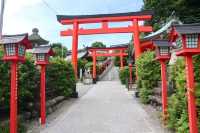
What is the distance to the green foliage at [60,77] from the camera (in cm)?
1381

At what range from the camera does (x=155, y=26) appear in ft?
98.3

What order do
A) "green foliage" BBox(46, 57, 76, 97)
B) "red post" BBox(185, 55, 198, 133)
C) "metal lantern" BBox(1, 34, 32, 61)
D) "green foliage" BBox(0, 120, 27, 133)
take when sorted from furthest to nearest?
1. "green foliage" BBox(46, 57, 76, 97)
2. "green foliage" BBox(0, 120, 27, 133)
3. "metal lantern" BBox(1, 34, 32, 61)
4. "red post" BBox(185, 55, 198, 133)

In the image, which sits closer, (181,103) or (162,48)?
(181,103)

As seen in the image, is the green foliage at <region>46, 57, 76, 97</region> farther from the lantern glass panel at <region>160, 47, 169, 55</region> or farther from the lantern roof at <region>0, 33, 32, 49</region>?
the lantern glass panel at <region>160, 47, 169, 55</region>

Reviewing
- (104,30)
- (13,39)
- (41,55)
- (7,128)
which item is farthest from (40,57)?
(104,30)

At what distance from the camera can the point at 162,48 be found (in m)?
8.77

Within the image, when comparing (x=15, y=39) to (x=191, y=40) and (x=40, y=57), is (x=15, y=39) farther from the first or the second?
(x=191, y=40)

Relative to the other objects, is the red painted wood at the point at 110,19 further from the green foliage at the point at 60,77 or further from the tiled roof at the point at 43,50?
the tiled roof at the point at 43,50

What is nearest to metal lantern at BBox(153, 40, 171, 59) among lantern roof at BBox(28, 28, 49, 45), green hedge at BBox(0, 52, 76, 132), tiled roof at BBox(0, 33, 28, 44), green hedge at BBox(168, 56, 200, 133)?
green hedge at BBox(168, 56, 200, 133)

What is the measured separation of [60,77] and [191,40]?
964 centimetres

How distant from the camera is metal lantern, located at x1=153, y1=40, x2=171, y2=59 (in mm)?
8703

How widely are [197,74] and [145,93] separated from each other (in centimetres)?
741

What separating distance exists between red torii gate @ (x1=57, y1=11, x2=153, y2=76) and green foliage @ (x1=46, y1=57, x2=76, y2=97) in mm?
2542

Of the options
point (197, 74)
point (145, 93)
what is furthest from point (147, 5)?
point (197, 74)
